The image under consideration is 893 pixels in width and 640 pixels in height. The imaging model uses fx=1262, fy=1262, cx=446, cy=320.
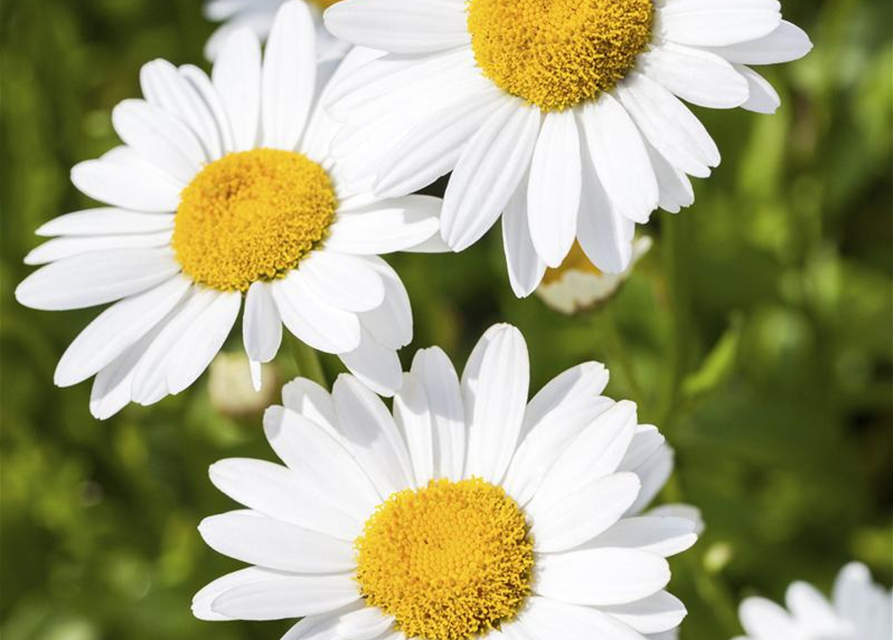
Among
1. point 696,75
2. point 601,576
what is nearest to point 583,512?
point 601,576

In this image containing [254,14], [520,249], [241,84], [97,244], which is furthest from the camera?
[254,14]

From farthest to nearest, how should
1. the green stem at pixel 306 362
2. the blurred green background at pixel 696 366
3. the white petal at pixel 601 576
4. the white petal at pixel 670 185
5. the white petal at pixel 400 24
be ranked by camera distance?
the blurred green background at pixel 696 366
the green stem at pixel 306 362
the white petal at pixel 400 24
the white petal at pixel 670 185
the white petal at pixel 601 576

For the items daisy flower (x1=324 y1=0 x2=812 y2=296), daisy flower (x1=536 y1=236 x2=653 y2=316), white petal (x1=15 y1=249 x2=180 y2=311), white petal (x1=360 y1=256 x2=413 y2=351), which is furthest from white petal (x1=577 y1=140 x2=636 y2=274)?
white petal (x1=15 y1=249 x2=180 y2=311)

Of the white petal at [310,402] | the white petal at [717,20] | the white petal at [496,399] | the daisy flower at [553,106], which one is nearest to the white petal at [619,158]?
the daisy flower at [553,106]

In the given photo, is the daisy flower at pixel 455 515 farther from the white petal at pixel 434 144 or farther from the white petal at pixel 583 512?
the white petal at pixel 434 144

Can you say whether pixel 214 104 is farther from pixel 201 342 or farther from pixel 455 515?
pixel 455 515

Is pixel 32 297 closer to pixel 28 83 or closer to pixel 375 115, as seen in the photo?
pixel 375 115

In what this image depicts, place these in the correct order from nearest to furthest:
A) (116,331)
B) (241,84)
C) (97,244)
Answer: (116,331)
(97,244)
(241,84)
